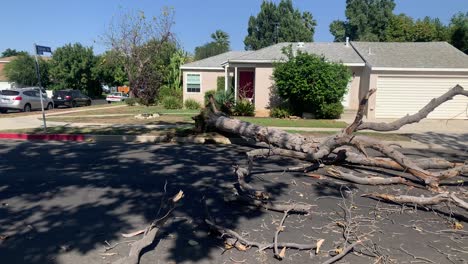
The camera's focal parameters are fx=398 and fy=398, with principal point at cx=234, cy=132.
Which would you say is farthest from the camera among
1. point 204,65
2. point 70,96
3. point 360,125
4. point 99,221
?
point 70,96

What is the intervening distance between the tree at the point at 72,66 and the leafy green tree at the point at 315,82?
40.0 m

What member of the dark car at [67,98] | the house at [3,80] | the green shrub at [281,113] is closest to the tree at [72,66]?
the house at [3,80]

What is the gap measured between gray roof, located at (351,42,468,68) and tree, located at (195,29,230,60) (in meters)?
43.4

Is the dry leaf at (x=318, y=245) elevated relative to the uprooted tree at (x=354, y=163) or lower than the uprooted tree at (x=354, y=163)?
lower

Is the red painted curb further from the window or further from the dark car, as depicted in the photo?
the dark car

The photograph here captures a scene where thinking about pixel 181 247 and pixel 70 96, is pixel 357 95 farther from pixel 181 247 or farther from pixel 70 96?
pixel 70 96

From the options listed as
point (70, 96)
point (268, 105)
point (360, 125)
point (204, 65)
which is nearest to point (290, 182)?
point (360, 125)

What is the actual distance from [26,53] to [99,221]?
198ft

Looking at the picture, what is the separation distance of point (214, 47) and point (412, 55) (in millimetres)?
59535

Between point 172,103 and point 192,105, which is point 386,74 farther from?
point 172,103

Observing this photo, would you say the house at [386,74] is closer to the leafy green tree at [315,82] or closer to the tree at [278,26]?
the leafy green tree at [315,82]

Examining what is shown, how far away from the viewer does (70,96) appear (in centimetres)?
3306

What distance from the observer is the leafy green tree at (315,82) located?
60.3 feet

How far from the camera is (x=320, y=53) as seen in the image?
2322cm
